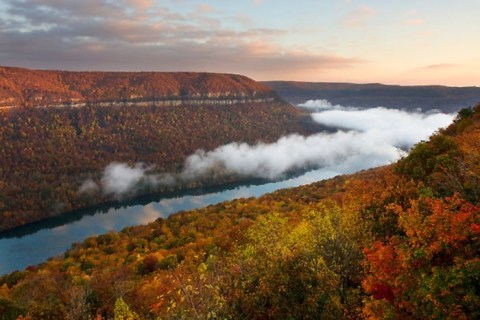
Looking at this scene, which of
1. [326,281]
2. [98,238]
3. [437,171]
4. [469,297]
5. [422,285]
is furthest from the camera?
[98,238]

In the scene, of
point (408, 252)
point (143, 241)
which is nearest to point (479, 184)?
point (408, 252)

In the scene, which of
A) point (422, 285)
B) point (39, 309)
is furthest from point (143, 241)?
point (422, 285)

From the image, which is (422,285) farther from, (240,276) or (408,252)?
(240,276)

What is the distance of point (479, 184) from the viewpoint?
3177cm

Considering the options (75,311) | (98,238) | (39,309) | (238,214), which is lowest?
(98,238)

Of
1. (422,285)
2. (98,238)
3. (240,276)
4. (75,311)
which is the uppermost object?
(422,285)

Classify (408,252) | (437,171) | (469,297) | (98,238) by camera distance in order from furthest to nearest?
(98,238) → (437,171) → (408,252) → (469,297)

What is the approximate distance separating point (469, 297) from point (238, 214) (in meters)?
122

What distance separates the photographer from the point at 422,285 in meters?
19.1

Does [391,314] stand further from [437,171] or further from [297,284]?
[437,171]

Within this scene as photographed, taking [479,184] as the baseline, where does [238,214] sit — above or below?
below

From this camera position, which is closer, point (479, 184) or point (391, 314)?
point (391, 314)

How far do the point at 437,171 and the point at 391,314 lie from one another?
27983mm

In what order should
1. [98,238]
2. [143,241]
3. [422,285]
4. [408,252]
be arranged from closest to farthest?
[422,285]
[408,252]
[143,241]
[98,238]
